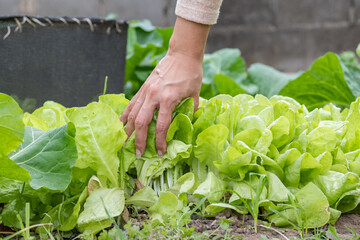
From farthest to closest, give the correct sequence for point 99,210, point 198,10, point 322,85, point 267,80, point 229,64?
1. point 229,64
2. point 267,80
3. point 322,85
4. point 198,10
5. point 99,210

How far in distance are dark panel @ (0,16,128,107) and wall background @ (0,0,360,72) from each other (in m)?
3.18

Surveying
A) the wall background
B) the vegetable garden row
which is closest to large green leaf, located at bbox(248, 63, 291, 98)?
the vegetable garden row

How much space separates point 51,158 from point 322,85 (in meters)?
1.64

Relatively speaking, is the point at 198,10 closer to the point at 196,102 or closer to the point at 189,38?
the point at 189,38

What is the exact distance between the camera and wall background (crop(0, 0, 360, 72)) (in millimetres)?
5893

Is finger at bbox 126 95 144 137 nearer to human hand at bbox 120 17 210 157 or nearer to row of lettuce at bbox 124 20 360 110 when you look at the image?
human hand at bbox 120 17 210 157

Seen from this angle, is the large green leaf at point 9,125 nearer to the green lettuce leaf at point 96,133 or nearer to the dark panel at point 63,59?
the green lettuce leaf at point 96,133

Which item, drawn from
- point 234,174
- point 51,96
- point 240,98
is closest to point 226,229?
point 234,174

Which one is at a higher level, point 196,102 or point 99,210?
point 196,102

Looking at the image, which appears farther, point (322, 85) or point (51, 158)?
point (322, 85)

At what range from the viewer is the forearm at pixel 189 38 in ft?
4.67

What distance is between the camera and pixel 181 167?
57.8 inches

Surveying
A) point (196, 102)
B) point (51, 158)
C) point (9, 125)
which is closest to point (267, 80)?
point (196, 102)

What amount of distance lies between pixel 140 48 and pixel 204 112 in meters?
1.80
